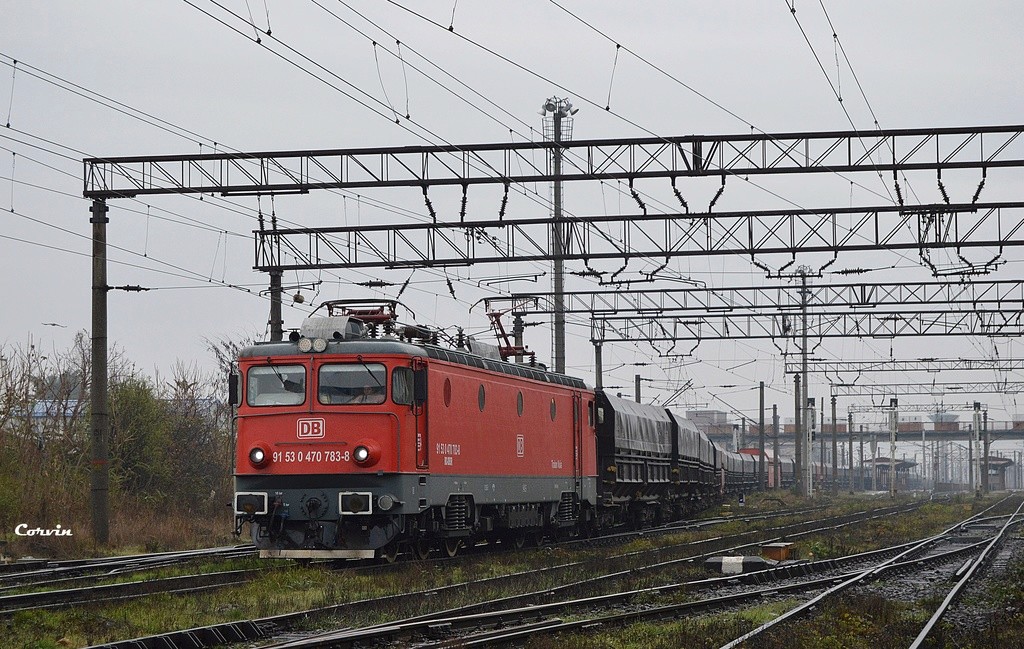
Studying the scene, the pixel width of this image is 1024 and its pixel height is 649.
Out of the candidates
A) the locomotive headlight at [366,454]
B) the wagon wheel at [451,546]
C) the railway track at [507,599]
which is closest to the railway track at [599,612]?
the railway track at [507,599]

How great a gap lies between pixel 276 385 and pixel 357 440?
1.69 metres

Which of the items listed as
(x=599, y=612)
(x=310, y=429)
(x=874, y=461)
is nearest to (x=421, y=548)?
(x=310, y=429)

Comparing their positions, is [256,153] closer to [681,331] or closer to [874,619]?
[874,619]

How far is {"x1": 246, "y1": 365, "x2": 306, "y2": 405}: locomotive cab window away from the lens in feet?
66.3

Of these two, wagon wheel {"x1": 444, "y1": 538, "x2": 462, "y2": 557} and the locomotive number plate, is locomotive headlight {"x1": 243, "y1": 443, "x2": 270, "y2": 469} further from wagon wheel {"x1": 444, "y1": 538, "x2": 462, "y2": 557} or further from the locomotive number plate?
wagon wheel {"x1": 444, "y1": 538, "x2": 462, "y2": 557}

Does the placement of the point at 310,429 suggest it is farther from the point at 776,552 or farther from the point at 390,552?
the point at 776,552

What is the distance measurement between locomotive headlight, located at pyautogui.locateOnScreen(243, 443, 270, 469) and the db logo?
1.85 feet

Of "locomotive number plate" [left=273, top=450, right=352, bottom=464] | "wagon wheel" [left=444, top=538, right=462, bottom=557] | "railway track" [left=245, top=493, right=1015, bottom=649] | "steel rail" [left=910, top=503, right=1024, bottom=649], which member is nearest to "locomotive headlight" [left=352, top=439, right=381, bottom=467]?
"locomotive number plate" [left=273, top=450, right=352, bottom=464]

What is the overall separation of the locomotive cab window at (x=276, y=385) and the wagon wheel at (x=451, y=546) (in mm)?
4068

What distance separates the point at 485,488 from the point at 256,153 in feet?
28.9

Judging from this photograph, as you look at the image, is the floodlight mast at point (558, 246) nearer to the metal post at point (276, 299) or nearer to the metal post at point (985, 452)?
the metal post at point (276, 299)

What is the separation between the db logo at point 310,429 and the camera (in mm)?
19859

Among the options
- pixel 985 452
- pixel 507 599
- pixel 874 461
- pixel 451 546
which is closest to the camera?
pixel 507 599

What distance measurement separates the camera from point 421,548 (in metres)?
21.5
